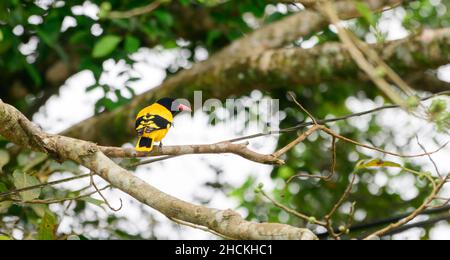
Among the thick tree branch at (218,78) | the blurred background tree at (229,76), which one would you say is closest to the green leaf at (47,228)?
the blurred background tree at (229,76)

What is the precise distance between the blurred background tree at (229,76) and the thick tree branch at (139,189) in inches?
14.7

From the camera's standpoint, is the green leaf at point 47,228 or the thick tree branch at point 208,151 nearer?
the thick tree branch at point 208,151

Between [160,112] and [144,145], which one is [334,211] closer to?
[144,145]

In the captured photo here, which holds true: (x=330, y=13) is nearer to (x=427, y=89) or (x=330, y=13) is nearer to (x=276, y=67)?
(x=276, y=67)

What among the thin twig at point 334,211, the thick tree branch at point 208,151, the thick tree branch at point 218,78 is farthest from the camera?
the thick tree branch at point 218,78

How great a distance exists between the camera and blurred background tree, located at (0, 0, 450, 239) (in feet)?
11.7

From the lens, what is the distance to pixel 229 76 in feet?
12.9

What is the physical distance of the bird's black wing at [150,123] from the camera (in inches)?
98.3

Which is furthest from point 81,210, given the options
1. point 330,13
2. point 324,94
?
point 330,13

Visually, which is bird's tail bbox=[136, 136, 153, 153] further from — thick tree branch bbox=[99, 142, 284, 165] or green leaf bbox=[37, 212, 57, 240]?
green leaf bbox=[37, 212, 57, 240]

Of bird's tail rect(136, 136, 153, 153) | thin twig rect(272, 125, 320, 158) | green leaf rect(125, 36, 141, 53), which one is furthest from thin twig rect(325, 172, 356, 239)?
green leaf rect(125, 36, 141, 53)

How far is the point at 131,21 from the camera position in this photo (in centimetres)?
368

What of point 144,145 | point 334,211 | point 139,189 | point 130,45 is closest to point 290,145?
point 334,211

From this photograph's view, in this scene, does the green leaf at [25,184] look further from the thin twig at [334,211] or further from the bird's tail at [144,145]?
the thin twig at [334,211]
